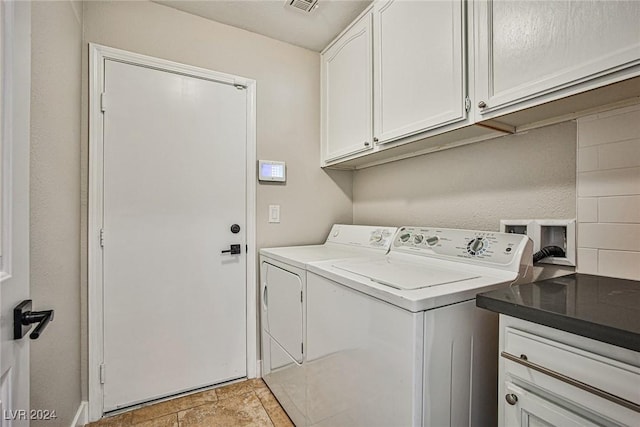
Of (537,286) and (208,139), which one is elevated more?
(208,139)

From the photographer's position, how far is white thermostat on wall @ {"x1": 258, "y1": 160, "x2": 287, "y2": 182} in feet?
6.99

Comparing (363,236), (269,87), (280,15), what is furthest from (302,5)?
(363,236)

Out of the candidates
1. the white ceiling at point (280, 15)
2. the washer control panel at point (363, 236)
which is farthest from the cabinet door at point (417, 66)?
the washer control panel at point (363, 236)

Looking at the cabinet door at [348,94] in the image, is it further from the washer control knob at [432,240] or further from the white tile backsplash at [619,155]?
the white tile backsplash at [619,155]

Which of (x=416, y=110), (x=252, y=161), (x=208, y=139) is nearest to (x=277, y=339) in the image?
(x=252, y=161)

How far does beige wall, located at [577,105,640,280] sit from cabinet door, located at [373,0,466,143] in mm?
501

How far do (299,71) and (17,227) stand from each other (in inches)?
80.5

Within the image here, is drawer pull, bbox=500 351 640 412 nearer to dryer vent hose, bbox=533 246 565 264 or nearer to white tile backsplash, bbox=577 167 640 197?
dryer vent hose, bbox=533 246 565 264

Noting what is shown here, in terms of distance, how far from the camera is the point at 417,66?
4.82 ft

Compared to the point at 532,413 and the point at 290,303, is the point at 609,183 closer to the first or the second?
the point at 532,413

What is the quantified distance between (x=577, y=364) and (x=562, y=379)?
0.18 feet

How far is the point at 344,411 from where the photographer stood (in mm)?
1187

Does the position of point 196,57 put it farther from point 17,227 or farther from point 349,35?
point 17,227

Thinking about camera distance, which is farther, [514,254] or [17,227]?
[514,254]
